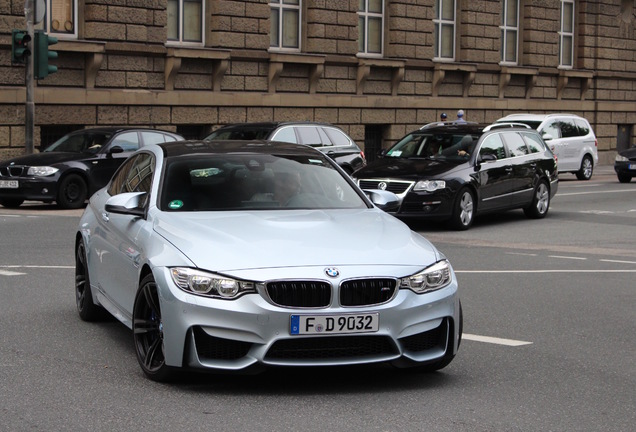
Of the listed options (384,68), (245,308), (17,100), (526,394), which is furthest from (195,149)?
(384,68)

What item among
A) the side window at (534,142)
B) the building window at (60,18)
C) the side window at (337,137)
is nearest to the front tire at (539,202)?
the side window at (534,142)

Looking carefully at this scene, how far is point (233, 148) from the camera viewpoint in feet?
26.8

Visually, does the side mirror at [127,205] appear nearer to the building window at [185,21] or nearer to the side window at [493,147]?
the side window at [493,147]

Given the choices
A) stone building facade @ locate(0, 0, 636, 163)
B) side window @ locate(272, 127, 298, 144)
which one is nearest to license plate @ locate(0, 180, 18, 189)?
side window @ locate(272, 127, 298, 144)

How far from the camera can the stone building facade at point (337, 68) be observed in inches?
1064

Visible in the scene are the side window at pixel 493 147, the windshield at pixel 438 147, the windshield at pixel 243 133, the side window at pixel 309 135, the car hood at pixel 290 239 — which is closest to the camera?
the car hood at pixel 290 239

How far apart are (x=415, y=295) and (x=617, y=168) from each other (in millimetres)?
25263

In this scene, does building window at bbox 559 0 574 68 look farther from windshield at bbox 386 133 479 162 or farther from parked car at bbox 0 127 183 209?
windshield at bbox 386 133 479 162

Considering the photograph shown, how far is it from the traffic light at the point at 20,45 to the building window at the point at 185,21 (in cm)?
644

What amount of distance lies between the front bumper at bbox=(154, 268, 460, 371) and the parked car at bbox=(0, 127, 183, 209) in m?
14.0

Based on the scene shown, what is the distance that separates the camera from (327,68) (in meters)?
32.8

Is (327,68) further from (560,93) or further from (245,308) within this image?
(245,308)

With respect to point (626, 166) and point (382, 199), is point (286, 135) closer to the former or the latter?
point (626, 166)

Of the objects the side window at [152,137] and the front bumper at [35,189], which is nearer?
the front bumper at [35,189]
